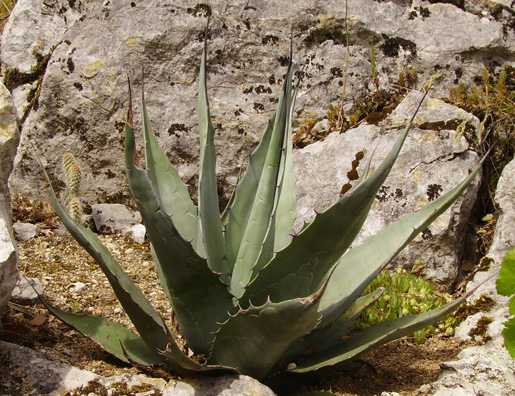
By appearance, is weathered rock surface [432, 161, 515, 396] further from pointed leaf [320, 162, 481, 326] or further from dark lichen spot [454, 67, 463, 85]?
dark lichen spot [454, 67, 463, 85]

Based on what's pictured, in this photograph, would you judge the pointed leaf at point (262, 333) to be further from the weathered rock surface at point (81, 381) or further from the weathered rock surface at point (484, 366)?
the weathered rock surface at point (484, 366)

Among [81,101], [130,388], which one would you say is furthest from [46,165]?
[130,388]

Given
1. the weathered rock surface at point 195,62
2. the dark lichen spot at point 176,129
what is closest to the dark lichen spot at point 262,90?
the weathered rock surface at point 195,62

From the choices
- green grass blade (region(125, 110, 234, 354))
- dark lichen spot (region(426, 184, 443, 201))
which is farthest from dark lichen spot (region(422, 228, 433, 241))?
green grass blade (region(125, 110, 234, 354))

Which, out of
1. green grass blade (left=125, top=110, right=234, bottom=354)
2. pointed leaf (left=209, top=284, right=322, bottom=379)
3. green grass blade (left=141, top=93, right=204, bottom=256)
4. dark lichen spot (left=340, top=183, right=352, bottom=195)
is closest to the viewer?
pointed leaf (left=209, top=284, right=322, bottom=379)

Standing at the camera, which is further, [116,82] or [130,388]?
[116,82]

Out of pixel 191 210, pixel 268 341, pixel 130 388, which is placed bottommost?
pixel 130 388

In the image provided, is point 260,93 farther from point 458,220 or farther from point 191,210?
point 191,210

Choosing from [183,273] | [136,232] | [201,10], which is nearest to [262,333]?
[183,273]
